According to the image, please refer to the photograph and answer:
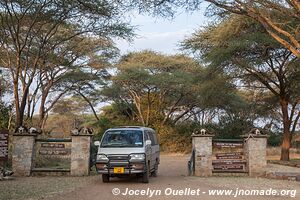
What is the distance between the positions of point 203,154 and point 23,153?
677 centimetres

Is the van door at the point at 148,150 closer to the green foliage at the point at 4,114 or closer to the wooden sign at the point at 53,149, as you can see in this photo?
the wooden sign at the point at 53,149

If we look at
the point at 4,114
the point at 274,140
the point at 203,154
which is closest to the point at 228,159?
the point at 203,154

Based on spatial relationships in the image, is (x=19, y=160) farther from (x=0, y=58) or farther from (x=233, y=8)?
(x=0, y=58)

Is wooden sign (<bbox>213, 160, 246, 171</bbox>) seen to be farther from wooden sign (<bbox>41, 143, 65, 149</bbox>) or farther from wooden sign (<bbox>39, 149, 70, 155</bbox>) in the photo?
wooden sign (<bbox>41, 143, 65, 149</bbox>)

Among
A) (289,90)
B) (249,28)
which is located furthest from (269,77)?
(249,28)

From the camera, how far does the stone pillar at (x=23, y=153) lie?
16562mm

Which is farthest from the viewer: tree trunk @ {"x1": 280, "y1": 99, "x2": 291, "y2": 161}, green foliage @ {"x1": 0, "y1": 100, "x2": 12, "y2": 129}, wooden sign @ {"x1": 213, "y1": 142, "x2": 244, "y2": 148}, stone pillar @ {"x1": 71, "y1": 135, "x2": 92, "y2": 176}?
tree trunk @ {"x1": 280, "y1": 99, "x2": 291, "y2": 161}

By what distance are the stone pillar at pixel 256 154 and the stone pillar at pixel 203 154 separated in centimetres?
145

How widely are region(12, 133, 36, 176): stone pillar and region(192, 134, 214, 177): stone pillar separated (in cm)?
618

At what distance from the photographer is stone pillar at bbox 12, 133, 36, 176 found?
652 inches

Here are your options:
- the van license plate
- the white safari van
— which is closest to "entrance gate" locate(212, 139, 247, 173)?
the white safari van

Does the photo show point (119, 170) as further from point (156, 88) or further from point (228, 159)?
point (156, 88)

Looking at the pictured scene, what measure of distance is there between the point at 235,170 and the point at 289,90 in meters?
10.3

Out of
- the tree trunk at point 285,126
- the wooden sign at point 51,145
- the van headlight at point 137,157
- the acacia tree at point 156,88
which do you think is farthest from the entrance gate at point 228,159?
the acacia tree at point 156,88
